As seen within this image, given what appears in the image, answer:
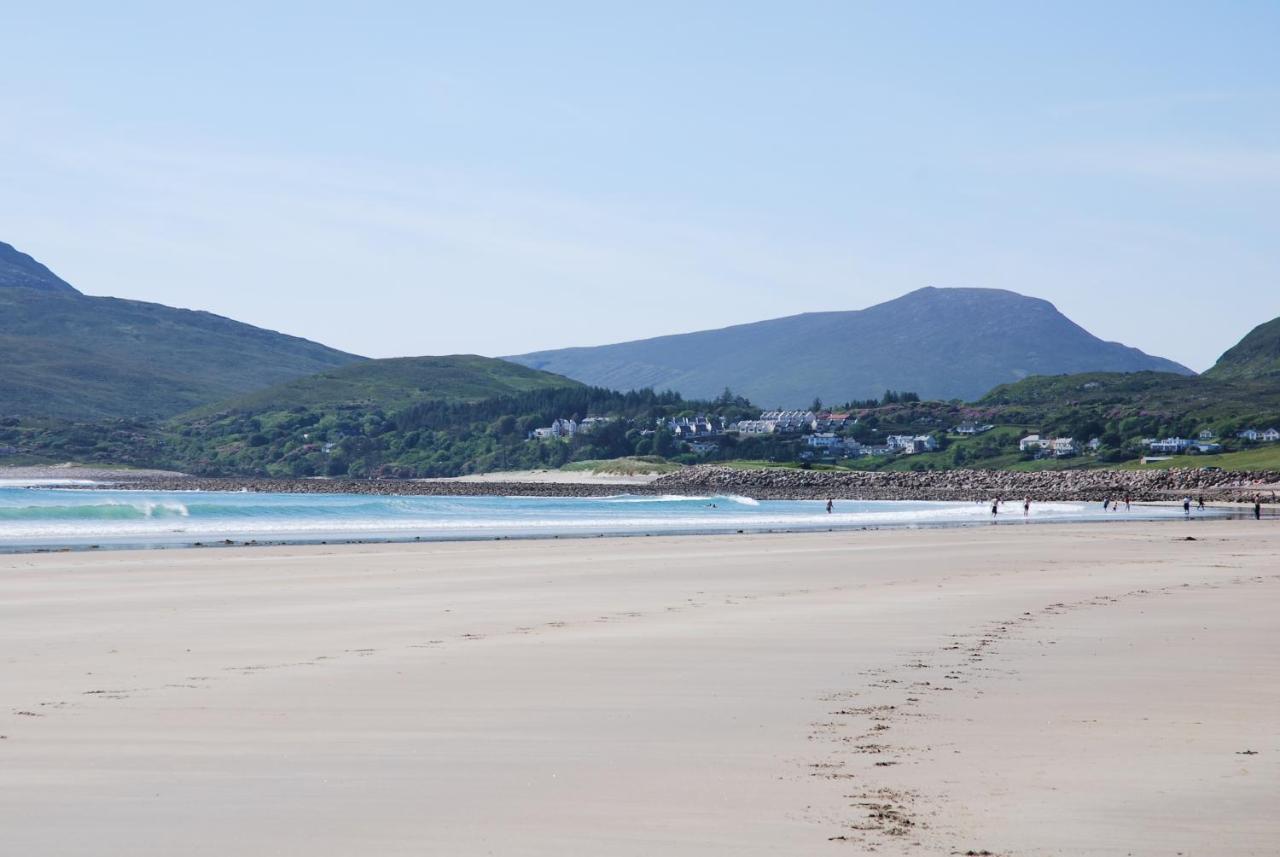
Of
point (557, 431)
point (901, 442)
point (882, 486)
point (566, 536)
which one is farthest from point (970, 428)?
point (566, 536)

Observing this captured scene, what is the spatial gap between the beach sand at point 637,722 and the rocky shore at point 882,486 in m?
69.8

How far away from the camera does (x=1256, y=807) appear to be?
7312mm

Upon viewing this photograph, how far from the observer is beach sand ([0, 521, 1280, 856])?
22.7 feet

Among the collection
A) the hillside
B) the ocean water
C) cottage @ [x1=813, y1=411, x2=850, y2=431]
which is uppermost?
the hillside

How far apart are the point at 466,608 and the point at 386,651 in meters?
4.89

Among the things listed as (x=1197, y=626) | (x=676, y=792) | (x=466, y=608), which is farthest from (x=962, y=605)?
(x=676, y=792)

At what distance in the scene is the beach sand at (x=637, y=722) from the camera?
691cm

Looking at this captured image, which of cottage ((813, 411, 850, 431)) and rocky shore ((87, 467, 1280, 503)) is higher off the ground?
cottage ((813, 411, 850, 431))

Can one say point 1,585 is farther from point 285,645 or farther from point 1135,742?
point 1135,742

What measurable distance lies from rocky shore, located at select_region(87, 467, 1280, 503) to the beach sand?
69777 millimetres

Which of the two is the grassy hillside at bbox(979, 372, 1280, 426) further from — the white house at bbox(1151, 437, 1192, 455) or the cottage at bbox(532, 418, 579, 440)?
the cottage at bbox(532, 418, 579, 440)

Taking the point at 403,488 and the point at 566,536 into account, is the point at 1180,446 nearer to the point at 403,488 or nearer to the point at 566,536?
the point at 403,488

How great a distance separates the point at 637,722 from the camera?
9.82 metres

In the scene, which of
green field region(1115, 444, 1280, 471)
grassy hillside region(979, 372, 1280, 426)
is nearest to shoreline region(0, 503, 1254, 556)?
green field region(1115, 444, 1280, 471)
